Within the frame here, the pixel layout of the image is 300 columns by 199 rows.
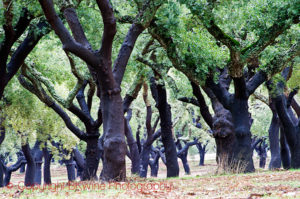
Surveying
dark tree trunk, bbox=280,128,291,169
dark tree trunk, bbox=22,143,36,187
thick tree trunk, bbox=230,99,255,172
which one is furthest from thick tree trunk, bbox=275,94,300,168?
dark tree trunk, bbox=22,143,36,187

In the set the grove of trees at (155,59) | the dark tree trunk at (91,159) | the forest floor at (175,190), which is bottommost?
the forest floor at (175,190)

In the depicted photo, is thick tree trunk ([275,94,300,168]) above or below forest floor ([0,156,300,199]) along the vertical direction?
above

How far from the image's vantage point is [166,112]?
16.5 metres

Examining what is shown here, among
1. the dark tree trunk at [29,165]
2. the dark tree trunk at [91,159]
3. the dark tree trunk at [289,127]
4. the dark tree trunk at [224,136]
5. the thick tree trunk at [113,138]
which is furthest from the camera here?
the dark tree trunk at [29,165]

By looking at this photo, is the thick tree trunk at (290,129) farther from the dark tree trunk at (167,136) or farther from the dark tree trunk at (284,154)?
the dark tree trunk at (167,136)

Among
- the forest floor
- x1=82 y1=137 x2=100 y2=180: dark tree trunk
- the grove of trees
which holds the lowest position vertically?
the forest floor

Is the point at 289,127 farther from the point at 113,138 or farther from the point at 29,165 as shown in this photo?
the point at 29,165

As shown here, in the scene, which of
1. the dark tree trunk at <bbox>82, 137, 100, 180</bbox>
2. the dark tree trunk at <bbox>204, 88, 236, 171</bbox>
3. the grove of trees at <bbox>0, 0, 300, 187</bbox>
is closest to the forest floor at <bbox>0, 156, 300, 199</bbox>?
the grove of trees at <bbox>0, 0, 300, 187</bbox>

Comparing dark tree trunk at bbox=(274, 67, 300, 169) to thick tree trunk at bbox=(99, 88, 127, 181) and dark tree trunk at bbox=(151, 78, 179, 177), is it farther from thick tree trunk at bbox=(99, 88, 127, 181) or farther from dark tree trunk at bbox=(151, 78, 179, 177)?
thick tree trunk at bbox=(99, 88, 127, 181)

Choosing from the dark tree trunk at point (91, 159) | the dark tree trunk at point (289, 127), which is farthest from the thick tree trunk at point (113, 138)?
the dark tree trunk at point (289, 127)

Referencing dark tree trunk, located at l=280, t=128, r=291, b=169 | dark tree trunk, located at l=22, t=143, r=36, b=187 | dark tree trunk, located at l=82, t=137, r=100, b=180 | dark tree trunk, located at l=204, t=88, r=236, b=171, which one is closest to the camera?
dark tree trunk, located at l=204, t=88, r=236, b=171

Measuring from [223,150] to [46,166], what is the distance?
18.4 m

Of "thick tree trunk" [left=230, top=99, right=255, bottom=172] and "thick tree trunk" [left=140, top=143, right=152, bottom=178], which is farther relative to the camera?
"thick tree trunk" [left=140, top=143, right=152, bottom=178]

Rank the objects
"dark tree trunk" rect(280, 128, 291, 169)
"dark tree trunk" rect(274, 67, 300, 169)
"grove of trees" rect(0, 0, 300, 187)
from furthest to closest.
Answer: "dark tree trunk" rect(280, 128, 291, 169), "dark tree trunk" rect(274, 67, 300, 169), "grove of trees" rect(0, 0, 300, 187)
